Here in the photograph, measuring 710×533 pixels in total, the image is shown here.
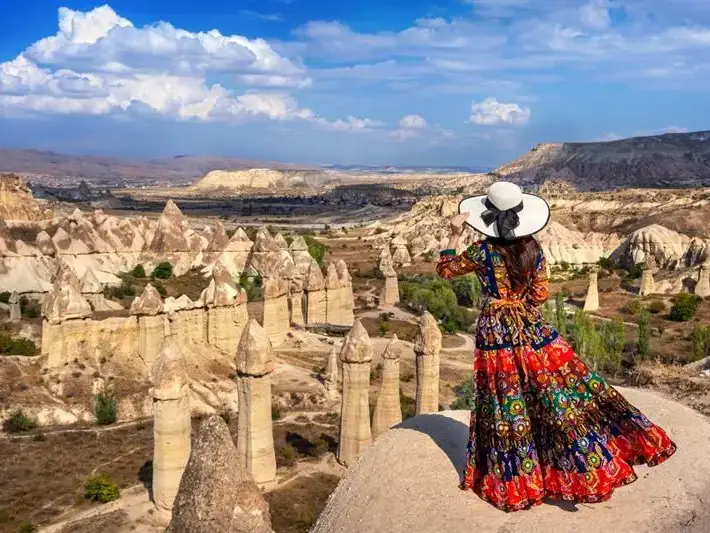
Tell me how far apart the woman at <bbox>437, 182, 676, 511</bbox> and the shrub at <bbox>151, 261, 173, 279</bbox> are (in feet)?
135

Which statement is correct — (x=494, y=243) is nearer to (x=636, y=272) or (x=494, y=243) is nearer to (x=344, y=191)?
(x=636, y=272)

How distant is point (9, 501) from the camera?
45.9ft

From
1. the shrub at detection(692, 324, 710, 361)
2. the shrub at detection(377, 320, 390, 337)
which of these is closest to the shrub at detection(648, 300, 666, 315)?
the shrub at detection(692, 324, 710, 361)

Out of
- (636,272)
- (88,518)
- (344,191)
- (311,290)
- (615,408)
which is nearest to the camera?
(615,408)

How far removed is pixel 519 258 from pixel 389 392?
30.2 feet

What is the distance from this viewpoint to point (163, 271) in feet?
150

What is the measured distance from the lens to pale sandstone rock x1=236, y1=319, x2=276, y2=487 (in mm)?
13094

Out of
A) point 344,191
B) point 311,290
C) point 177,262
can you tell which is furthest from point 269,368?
point 344,191

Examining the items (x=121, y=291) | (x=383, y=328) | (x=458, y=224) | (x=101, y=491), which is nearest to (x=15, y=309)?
(x=121, y=291)

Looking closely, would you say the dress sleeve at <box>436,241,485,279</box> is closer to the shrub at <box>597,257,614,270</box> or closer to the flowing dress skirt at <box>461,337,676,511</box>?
the flowing dress skirt at <box>461,337,676,511</box>

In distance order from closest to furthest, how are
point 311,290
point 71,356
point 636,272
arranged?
point 71,356 < point 311,290 < point 636,272

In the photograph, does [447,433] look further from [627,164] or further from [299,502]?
[627,164]

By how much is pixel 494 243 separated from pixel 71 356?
1829 cm

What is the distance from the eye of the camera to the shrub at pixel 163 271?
45.5m
